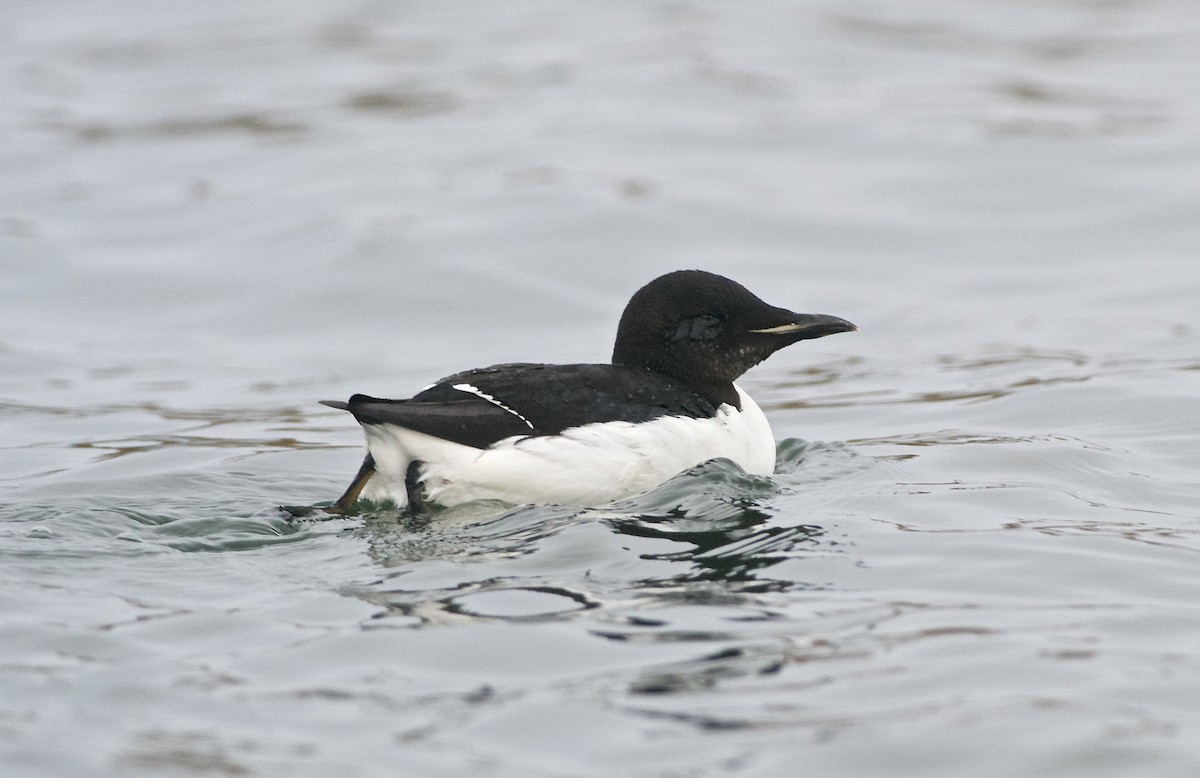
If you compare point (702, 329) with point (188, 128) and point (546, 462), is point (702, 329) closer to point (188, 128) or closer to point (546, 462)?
point (546, 462)

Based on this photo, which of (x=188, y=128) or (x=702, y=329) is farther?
(x=188, y=128)

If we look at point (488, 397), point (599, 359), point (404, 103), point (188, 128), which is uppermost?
point (404, 103)

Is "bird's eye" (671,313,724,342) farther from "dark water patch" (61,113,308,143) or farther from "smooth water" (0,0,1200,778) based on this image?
"dark water patch" (61,113,308,143)

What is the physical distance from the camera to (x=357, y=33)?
19.3 meters

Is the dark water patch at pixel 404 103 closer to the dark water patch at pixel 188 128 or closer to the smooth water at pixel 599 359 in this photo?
the smooth water at pixel 599 359

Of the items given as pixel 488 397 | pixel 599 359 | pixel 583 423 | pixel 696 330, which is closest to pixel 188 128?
pixel 599 359

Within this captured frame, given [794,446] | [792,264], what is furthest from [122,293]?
[794,446]

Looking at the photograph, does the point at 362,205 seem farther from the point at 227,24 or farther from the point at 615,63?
the point at 227,24

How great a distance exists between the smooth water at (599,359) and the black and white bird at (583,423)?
0.11 metres

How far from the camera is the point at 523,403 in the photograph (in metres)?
5.85

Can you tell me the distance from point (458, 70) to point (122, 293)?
269 inches

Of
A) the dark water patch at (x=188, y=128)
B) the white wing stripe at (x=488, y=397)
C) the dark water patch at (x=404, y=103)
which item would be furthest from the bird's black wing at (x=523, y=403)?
the dark water patch at (x=404, y=103)

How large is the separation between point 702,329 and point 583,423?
823 mm

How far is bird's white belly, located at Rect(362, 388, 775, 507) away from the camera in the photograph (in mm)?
5758
